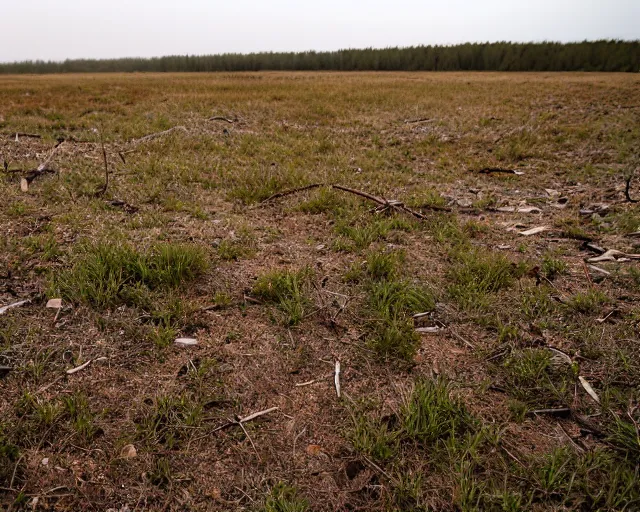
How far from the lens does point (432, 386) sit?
2.60m

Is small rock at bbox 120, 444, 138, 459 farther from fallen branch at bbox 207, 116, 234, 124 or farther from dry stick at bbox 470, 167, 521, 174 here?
fallen branch at bbox 207, 116, 234, 124

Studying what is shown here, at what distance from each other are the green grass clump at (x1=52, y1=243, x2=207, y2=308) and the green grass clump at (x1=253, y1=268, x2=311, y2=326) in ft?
2.10

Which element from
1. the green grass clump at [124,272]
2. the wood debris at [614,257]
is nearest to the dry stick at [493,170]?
the wood debris at [614,257]

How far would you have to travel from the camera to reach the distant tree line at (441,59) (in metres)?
50.2

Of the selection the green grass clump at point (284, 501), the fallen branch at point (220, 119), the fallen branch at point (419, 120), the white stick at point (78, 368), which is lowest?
the green grass clump at point (284, 501)

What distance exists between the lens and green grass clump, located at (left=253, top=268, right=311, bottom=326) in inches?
131

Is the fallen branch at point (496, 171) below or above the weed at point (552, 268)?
above

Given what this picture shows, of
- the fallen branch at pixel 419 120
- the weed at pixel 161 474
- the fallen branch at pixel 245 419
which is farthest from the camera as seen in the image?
the fallen branch at pixel 419 120

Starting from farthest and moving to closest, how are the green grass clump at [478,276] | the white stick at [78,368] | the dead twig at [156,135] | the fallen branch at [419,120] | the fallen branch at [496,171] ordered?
1. the fallen branch at [419,120]
2. the dead twig at [156,135]
3. the fallen branch at [496,171]
4. the green grass clump at [478,276]
5. the white stick at [78,368]

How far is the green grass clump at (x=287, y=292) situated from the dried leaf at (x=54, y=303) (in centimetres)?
156

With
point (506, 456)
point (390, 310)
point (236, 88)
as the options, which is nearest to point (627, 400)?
point (506, 456)

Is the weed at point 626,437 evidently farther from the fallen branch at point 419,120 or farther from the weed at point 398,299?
the fallen branch at point 419,120

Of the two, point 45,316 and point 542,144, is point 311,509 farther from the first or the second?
point 542,144

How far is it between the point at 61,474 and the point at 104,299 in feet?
5.03
